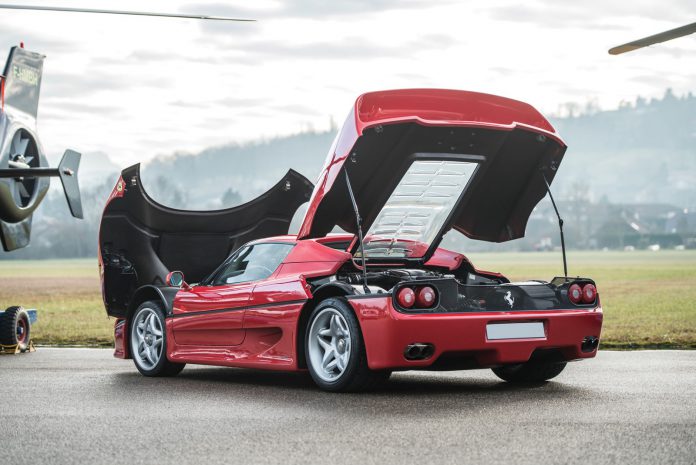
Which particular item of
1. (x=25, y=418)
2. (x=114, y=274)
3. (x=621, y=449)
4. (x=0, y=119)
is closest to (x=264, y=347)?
(x=25, y=418)

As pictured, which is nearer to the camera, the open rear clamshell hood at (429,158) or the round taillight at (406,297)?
the round taillight at (406,297)

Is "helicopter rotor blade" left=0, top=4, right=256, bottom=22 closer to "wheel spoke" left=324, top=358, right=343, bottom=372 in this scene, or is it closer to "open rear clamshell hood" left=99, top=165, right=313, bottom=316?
"open rear clamshell hood" left=99, top=165, right=313, bottom=316

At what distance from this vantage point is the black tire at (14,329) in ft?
46.4

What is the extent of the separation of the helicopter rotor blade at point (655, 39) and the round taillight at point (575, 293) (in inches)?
100

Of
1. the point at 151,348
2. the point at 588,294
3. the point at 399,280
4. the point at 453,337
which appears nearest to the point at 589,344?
the point at 588,294

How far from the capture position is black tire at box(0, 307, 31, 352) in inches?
557

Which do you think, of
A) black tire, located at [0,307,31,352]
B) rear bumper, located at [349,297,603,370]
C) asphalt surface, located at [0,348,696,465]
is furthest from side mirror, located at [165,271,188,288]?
black tire, located at [0,307,31,352]

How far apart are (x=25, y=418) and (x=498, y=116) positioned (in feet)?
13.8

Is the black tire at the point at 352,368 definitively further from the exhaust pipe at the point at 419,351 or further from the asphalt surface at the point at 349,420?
the exhaust pipe at the point at 419,351

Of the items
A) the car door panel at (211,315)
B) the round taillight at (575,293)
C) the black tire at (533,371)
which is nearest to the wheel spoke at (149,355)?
the car door panel at (211,315)

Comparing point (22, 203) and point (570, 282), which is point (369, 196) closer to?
point (570, 282)

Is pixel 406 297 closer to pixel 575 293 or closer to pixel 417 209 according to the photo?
pixel 417 209

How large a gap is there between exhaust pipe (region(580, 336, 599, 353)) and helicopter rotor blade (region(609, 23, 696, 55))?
114 inches

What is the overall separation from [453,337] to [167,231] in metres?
4.82
